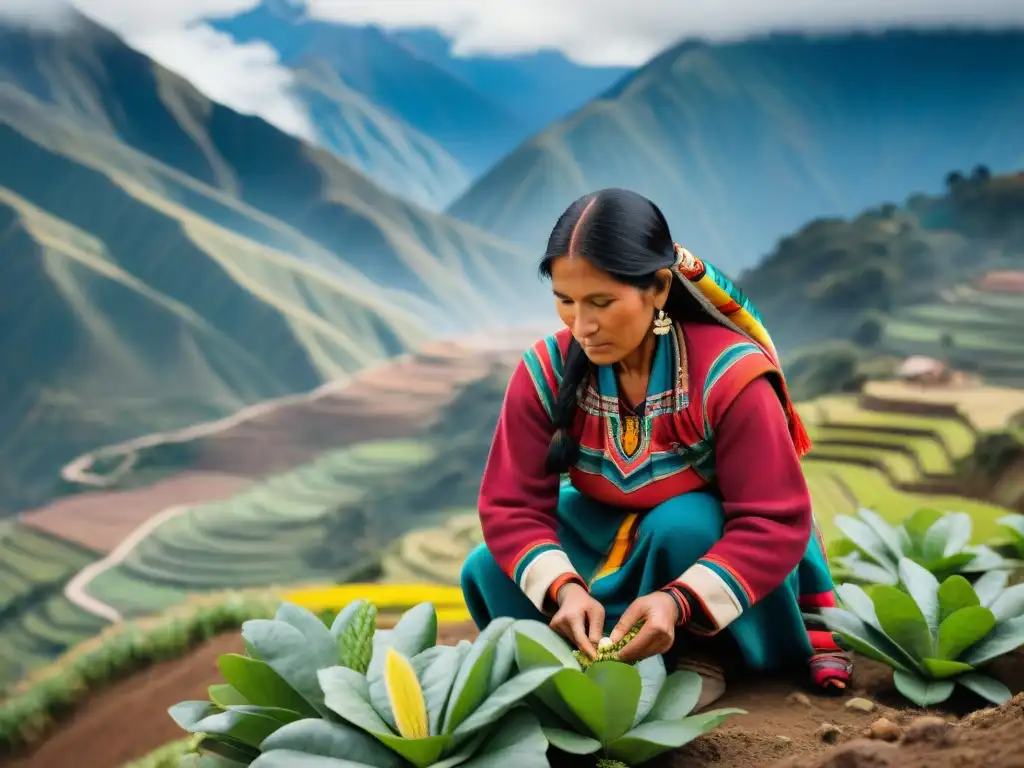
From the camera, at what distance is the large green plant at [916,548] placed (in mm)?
2576

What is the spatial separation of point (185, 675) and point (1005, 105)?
365 inches

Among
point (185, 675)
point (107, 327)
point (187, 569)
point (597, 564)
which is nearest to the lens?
point (597, 564)

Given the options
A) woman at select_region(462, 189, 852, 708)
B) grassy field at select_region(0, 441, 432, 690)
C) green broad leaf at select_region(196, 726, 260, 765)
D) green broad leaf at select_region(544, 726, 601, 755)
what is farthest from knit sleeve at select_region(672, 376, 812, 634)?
grassy field at select_region(0, 441, 432, 690)

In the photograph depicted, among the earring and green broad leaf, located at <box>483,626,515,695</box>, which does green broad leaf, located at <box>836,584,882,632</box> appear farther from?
green broad leaf, located at <box>483,626,515,695</box>

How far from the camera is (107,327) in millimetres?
8602

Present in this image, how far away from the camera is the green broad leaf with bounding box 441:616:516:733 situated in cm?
149

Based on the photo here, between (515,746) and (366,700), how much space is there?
27 cm

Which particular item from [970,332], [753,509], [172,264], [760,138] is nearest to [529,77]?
[760,138]

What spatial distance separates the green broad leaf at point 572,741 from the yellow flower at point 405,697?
0.20 metres

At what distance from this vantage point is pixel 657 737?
1519mm

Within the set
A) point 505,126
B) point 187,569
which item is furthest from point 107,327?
point 505,126

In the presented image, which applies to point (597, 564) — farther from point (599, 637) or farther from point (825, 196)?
point (825, 196)

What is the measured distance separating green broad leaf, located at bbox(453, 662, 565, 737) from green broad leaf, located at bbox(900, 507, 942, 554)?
1616mm

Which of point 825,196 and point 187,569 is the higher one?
point 825,196
